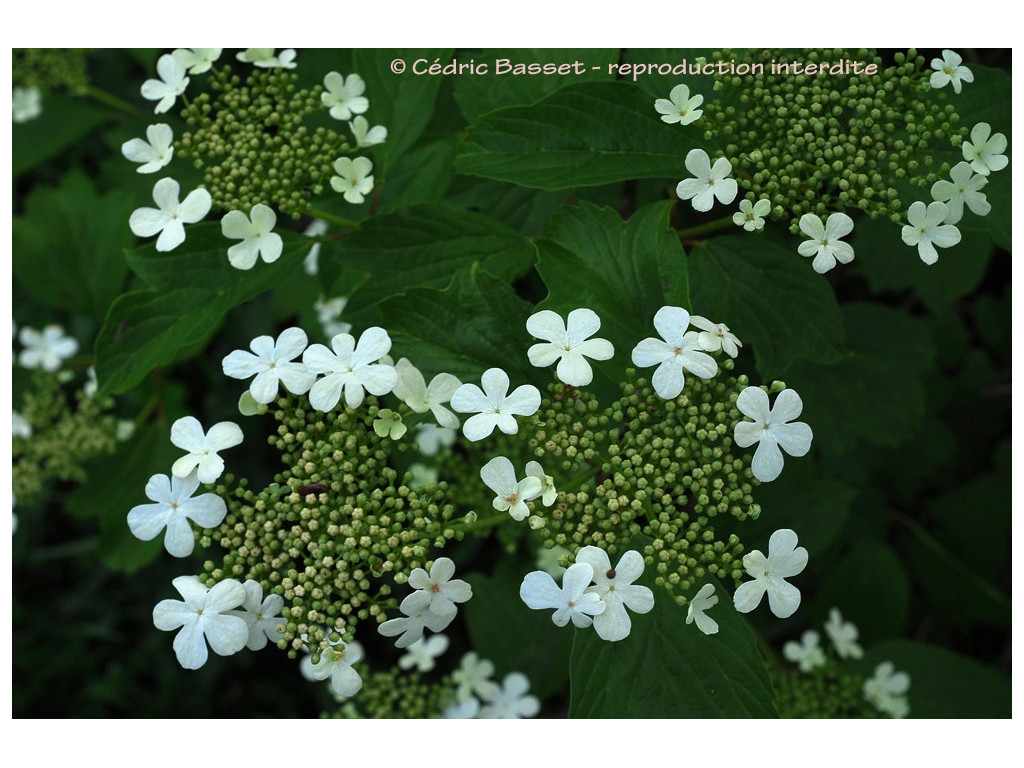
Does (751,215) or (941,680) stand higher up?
(751,215)

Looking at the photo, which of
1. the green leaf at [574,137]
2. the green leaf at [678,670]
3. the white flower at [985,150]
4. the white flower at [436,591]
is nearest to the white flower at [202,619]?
the white flower at [436,591]

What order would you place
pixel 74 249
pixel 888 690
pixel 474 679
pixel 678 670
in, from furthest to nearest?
pixel 74 249 < pixel 888 690 < pixel 474 679 < pixel 678 670

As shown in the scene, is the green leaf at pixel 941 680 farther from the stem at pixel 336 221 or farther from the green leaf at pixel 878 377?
the stem at pixel 336 221

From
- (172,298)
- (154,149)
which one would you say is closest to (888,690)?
(172,298)

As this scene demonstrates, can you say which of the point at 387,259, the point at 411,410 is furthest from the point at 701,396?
the point at 387,259

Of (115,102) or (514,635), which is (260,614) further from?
(115,102)

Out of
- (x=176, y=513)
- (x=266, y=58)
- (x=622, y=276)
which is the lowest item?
(x=176, y=513)
